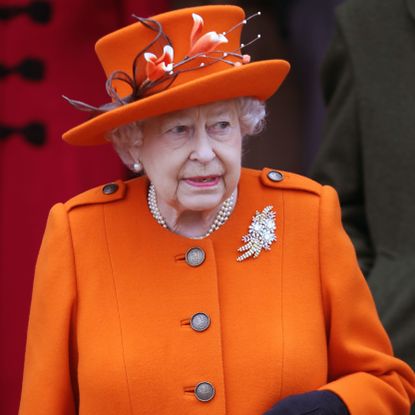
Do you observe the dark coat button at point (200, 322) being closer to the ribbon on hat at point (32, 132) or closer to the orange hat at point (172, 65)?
the orange hat at point (172, 65)

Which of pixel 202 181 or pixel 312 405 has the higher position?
pixel 202 181

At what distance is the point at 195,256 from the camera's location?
3162 millimetres

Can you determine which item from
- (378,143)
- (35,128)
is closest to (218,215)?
(378,143)

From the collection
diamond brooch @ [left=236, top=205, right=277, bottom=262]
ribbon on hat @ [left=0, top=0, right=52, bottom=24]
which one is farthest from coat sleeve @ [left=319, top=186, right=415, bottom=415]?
ribbon on hat @ [left=0, top=0, right=52, bottom=24]

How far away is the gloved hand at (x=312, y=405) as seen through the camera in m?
2.96

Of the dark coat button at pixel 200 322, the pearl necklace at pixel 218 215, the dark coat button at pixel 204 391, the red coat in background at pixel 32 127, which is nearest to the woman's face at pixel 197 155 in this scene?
the pearl necklace at pixel 218 215

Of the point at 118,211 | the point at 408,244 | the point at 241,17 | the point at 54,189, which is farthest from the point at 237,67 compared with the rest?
the point at 54,189

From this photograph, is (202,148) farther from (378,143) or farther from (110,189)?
(378,143)

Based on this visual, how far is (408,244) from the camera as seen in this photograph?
4.19m

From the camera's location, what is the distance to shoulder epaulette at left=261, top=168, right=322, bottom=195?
3.25 metres

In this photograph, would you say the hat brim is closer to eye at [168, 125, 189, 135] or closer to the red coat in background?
eye at [168, 125, 189, 135]

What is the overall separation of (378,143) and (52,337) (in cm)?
162

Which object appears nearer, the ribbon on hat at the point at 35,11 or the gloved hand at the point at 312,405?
the gloved hand at the point at 312,405

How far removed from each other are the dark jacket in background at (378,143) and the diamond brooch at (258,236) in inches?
39.6
